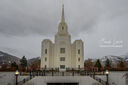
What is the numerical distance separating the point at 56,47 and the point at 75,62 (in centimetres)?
817

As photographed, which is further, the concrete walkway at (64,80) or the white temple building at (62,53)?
the white temple building at (62,53)

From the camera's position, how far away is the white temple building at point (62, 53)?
40.7m

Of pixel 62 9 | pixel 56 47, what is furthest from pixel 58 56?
pixel 62 9

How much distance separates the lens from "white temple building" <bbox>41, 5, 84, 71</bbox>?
40656 mm

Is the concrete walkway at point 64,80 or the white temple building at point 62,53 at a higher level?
the white temple building at point 62,53

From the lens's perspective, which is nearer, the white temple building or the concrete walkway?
the concrete walkway

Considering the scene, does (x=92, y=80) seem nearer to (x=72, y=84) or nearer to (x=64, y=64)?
(x=72, y=84)

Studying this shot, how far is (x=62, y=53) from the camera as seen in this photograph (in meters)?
41.0

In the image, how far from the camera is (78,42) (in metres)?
42.5

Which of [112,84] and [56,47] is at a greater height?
[56,47]

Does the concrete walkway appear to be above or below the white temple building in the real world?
below

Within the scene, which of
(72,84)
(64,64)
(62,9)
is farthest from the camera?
(62,9)

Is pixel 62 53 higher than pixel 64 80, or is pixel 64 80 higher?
pixel 62 53

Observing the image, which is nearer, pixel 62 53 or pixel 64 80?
pixel 64 80
